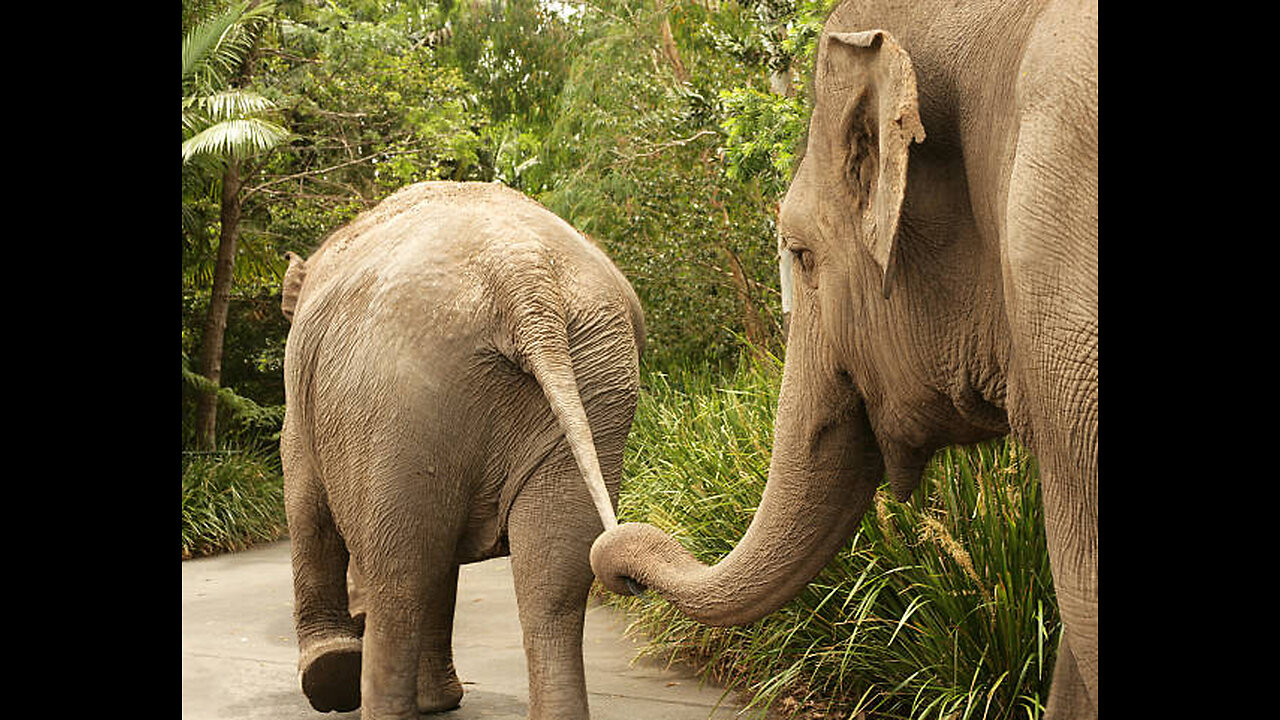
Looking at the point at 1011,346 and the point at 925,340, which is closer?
the point at 1011,346

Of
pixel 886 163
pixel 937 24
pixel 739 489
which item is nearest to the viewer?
pixel 886 163

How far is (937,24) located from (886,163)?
0.33m

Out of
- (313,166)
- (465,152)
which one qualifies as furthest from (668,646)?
(313,166)

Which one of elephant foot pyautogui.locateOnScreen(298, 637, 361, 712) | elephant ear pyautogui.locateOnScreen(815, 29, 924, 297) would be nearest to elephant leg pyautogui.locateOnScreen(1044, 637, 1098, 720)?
elephant ear pyautogui.locateOnScreen(815, 29, 924, 297)

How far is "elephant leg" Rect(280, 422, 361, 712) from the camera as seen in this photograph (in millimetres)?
4852

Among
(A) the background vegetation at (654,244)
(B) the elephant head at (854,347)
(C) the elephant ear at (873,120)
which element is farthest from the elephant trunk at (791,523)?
(A) the background vegetation at (654,244)

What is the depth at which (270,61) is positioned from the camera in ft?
52.3

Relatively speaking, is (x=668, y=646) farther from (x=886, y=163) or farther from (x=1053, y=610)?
(x=886, y=163)

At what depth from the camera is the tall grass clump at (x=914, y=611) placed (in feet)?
14.9

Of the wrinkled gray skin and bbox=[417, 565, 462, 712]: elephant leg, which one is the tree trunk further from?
the wrinkled gray skin

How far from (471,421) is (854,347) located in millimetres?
1752

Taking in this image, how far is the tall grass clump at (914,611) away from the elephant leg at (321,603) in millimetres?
1563

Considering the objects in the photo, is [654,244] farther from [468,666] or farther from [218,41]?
[468,666]

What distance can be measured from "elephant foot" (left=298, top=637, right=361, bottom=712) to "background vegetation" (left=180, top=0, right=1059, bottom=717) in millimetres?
1601
